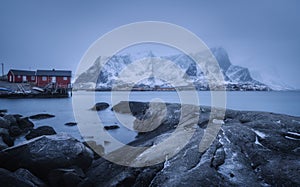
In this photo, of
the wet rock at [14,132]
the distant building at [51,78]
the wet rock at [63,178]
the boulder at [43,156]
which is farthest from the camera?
the distant building at [51,78]

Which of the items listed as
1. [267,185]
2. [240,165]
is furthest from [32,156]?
[267,185]

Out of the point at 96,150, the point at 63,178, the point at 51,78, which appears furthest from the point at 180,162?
the point at 51,78

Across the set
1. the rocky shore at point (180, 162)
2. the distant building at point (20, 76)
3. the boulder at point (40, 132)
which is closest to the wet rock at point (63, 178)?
the rocky shore at point (180, 162)

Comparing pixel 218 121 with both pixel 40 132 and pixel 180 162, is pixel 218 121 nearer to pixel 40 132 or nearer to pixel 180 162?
pixel 180 162

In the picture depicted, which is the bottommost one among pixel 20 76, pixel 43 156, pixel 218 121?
pixel 20 76

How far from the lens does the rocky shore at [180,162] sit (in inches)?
209

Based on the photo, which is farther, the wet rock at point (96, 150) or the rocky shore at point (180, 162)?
the wet rock at point (96, 150)

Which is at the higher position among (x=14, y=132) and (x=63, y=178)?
(x=63, y=178)

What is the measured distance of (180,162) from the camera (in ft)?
19.5

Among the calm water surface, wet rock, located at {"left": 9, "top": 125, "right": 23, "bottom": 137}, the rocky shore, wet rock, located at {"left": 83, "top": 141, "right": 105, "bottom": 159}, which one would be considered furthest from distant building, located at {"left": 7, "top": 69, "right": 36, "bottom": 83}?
the rocky shore

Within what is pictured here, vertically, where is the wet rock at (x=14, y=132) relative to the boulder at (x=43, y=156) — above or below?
below

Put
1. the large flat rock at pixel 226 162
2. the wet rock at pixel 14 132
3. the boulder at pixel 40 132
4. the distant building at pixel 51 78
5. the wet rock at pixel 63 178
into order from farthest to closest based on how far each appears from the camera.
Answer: the distant building at pixel 51 78, the wet rock at pixel 14 132, the boulder at pixel 40 132, the wet rock at pixel 63 178, the large flat rock at pixel 226 162

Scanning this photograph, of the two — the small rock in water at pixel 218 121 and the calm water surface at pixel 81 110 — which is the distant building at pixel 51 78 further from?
the small rock in water at pixel 218 121

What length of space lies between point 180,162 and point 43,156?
14.5ft
